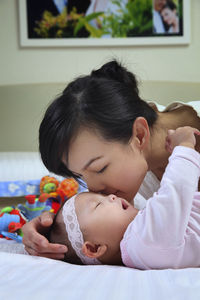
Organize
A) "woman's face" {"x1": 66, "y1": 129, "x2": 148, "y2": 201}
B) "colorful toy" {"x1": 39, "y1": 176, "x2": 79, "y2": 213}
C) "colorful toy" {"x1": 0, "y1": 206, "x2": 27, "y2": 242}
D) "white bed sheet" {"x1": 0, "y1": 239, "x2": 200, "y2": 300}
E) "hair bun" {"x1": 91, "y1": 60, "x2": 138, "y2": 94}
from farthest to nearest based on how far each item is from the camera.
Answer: "colorful toy" {"x1": 39, "y1": 176, "x2": 79, "y2": 213} → "colorful toy" {"x1": 0, "y1": 206, "x2": 27, "y2": 242} → "hair bun" {"x1": 91, "y1": 60, "x2": 138, "y2": 94} → "woman's face" {"x1": 66, "y1": 129, "x2": 148, "y2": 201} → "white bed sheet" {"x1": 0, "y1": 239, "x2": 200, "y2": 300}

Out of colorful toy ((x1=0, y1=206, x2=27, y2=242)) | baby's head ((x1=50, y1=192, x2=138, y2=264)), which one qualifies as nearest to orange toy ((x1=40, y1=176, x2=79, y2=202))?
colorful toy ((x1=0, y1=206, x2=27, y2=242))

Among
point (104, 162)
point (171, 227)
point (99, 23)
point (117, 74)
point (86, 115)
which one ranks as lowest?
point (171, 227)

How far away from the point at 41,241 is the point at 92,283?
0.31 m

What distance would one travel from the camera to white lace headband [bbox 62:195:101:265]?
3.74 ft

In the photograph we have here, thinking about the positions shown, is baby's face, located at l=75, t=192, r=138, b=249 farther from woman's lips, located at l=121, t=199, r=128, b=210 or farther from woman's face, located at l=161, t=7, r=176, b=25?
woman's face, located at l=161, t=7, r=176, b=25

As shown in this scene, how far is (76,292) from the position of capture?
2.75 feet

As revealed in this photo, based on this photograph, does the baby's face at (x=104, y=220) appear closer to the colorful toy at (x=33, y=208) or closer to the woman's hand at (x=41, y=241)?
the woman's hand at (x=41, y=241)

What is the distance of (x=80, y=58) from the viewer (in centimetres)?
325

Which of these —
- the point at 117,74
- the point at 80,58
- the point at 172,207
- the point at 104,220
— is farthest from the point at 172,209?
the point at 80,58

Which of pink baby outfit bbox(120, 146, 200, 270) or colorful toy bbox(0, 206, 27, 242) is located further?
colorful toy bbox(0, 206, 27, 242)

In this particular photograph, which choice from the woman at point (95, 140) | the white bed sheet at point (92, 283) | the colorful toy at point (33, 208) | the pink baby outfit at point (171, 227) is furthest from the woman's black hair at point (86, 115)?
the colorful toy at point (33, 208)

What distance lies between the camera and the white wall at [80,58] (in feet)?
10.5

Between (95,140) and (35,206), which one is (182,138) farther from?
(35,206)

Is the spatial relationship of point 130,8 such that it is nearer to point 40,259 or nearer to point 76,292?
point 40,259
